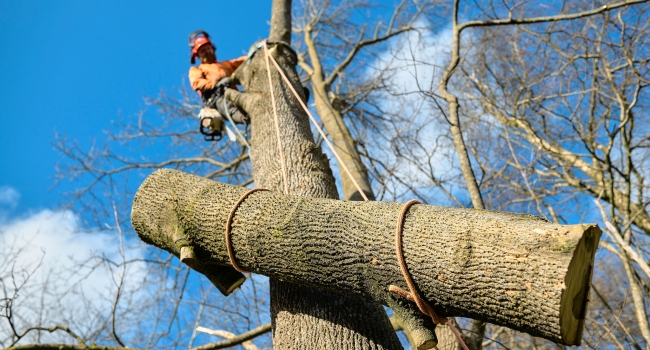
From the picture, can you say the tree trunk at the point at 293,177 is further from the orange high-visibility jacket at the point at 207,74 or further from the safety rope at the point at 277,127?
the orange high-visibility jacket at the point at 207,74

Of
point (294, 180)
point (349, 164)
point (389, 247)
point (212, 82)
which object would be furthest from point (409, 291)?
point (212, 82)

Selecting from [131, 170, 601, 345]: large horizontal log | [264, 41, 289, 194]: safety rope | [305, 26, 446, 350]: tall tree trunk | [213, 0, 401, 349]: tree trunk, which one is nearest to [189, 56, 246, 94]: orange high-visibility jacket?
[213, 0, 401, 349]: tree trunk

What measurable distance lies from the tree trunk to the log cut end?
0.81 meters

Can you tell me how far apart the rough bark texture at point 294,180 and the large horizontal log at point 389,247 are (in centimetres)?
25

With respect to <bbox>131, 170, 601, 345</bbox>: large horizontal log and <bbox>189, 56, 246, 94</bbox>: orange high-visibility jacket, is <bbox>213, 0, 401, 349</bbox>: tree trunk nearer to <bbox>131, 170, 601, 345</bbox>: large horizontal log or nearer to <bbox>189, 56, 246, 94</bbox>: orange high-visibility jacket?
<bbox>131, 170, 601, 345</bbox>: large horizontal log

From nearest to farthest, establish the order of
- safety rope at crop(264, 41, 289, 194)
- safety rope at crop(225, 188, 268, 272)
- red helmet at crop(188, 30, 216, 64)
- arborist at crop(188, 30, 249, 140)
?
safety rope at crop(225, 188, 268, 272)
safety rope at crop(264, 41, 289, 194)
arborist at crop(188, 30, 249, 140)
red helmet at crop(188, 30, 216, 64)

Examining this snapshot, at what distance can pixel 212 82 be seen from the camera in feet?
14.9

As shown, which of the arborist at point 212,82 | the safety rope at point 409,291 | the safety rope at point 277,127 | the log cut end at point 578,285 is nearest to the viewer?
the log cut end at point 578,285

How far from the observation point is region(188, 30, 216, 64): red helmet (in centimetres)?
493

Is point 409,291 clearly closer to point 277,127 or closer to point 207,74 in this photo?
point 277,127

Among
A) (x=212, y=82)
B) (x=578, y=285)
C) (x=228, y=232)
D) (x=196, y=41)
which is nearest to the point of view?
(x=578, y=285)

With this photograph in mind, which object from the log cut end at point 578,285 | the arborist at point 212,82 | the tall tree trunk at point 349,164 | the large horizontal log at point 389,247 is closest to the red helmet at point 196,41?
the arborist at point 212,82

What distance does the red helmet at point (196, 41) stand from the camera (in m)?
4.93

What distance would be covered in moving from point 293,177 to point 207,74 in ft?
6.46
